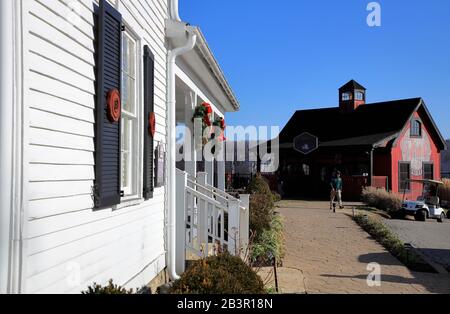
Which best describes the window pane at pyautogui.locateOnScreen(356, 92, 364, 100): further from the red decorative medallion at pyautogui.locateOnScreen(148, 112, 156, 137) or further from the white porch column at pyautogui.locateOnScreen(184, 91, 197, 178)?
the red decorative medallion at pyautogui.locateOnScreen(148, 112, 156, 137)

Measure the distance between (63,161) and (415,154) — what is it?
97.1 feet

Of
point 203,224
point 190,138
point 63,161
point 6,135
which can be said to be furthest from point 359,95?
point 6,135

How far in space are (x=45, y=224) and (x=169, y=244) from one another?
3.62 meters

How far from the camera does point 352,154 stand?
28.5 metres

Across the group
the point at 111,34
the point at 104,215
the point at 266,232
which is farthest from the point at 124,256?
the point at 266,232

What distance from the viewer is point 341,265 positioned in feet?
29.7

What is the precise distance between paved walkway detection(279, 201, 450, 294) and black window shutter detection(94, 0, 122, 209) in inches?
134

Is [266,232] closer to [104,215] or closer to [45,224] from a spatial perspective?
[104,215]

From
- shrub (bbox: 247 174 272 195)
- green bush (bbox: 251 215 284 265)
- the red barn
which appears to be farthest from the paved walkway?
the red barn

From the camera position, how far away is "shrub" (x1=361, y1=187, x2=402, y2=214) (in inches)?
870

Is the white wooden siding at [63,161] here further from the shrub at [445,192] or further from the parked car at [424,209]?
the shrub at [445,192]

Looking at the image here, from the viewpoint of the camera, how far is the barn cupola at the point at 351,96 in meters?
33.2

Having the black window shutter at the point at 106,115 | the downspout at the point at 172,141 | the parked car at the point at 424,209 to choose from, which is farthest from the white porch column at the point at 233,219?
the parked car at the point at 424,209

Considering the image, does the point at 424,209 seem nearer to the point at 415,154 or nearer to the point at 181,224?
the point at 415,154
